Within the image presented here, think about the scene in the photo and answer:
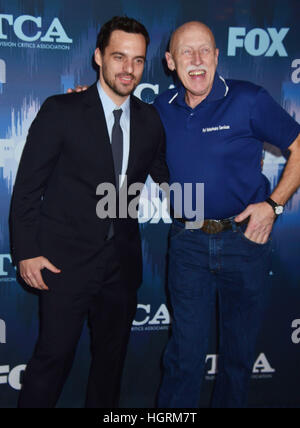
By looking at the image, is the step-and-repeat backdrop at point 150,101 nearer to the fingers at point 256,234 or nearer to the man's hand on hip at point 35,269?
the man's hand on hip at point 35,269

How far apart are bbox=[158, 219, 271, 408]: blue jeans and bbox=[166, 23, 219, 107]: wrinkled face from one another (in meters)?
0.69

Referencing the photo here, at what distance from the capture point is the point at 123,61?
189 centimetres

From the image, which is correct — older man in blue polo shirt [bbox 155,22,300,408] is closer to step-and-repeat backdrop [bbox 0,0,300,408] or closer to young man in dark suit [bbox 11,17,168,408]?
young man in dark suit [bbox 11,17,168,408]

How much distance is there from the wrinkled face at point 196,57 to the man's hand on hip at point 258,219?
61 cm

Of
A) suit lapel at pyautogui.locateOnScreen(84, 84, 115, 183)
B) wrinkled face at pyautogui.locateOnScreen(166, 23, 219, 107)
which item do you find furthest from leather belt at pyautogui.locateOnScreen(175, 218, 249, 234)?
wrinkled face at pyautogui.locateOnScreen(166, 23, 219, 107)

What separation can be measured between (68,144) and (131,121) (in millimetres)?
350

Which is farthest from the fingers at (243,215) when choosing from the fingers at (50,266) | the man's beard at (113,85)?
the fingers at (50,266)

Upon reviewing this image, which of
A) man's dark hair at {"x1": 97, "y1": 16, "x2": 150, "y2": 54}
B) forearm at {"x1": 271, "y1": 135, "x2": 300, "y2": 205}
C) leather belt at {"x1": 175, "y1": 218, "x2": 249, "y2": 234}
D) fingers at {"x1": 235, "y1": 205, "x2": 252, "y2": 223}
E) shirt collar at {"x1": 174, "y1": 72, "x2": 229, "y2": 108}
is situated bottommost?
leather belt at {"x1": 175, "y1": 218, "x2": 249, "y2": 234}

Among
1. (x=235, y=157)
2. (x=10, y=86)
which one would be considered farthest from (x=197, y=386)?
(x=10, y=86)

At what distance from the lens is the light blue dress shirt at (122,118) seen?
6.42ft

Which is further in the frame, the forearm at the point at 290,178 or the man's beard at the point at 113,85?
the forearm at the point at 290,178

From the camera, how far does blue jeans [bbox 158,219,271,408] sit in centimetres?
202

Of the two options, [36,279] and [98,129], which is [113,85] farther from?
[36,279]

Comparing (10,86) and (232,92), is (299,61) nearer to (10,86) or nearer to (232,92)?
(232,92)
